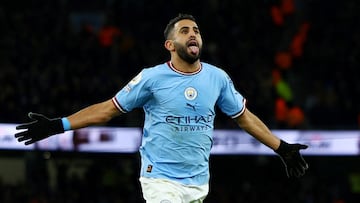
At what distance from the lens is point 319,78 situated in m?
17.2

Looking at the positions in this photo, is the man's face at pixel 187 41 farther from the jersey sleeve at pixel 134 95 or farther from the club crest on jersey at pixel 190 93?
the jersey sleeve at pixel 134 95

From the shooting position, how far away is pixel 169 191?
19.8ft

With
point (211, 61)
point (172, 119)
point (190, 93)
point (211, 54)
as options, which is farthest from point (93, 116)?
point (211, 54)

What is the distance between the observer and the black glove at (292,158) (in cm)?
664

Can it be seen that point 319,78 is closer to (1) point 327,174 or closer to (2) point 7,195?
(1) point 327,174

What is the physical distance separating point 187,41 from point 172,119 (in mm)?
564

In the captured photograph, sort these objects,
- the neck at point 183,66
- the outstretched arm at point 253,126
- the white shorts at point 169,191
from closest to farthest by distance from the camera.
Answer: the white shorts at point 169,191, the neck at point 183,66, the outstretched arm at point 253,126

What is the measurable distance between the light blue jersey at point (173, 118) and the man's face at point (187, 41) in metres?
0.13

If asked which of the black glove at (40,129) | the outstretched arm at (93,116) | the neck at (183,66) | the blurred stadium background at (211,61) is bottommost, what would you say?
the blurred stadium background at (211,61)

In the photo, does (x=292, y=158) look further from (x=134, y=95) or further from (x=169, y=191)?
(x=134, y=95)

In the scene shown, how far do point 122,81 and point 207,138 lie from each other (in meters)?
10.3

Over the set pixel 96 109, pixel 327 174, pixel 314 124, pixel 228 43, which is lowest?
pixel 327 174

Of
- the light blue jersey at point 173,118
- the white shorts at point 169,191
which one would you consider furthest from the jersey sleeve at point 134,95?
the white shorts at point 169,191

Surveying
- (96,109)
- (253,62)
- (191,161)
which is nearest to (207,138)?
(191,161)
